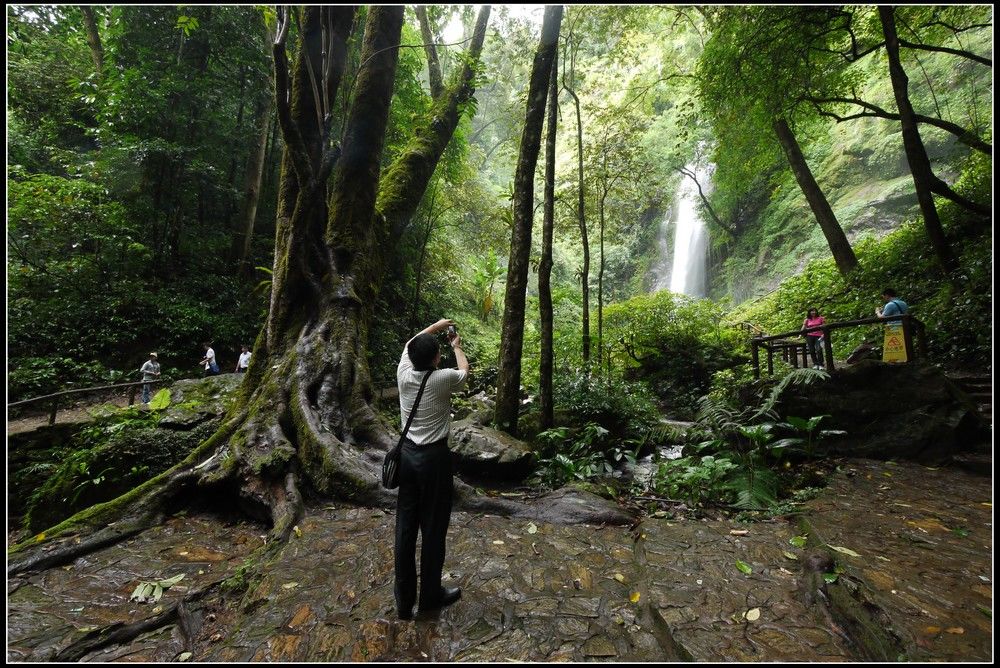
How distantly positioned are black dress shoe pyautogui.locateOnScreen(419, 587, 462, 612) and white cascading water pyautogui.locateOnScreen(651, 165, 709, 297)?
79.3ft

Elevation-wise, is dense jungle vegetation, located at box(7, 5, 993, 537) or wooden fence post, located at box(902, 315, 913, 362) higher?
dense jungle vegetation, located at box(7, 5, 993, 537)

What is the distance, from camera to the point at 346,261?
688 cm

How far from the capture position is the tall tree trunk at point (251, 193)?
45.9 ft

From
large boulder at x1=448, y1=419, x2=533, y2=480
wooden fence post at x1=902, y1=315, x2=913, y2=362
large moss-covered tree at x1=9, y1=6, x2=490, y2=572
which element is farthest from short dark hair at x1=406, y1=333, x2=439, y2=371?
wooden fence post at x1=902, y1=315, x2=913, y2=362

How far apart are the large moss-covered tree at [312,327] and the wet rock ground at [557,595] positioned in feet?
1.18

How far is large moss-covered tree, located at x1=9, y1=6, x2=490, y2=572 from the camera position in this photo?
13.9ft

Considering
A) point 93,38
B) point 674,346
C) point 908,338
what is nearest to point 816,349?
→ point 908,338

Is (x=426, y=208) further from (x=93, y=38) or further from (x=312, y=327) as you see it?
(x=93, y=38)

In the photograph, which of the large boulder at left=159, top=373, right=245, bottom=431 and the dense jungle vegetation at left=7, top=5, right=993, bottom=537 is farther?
the large boulder at left=159, top=373, right=245, bottom=431

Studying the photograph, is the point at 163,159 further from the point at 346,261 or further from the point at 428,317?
the point at 346,261

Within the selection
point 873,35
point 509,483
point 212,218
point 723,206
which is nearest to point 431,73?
point 212,218

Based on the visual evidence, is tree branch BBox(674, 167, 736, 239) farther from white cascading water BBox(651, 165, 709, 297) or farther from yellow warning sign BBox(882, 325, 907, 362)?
yellow warning sign BBox(882, 325, 907, 362)

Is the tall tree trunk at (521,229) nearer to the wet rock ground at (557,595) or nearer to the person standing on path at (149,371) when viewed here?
the wet rock ground at (557,595)

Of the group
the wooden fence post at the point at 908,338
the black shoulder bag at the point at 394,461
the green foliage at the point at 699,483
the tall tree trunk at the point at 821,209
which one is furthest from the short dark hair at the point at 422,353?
the tall tree trunk at the point at 821,209
